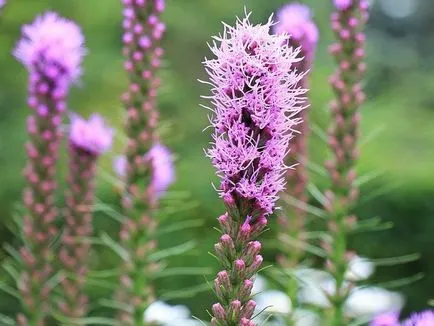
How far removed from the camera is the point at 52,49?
12.8 feet

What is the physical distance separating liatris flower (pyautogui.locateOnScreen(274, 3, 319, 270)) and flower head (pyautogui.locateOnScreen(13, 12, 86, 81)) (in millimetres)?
982

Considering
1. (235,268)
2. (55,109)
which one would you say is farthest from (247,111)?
(55,109)

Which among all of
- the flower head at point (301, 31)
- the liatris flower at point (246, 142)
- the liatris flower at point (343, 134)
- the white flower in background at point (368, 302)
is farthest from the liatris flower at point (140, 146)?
the white flower in background at point (368, 302)

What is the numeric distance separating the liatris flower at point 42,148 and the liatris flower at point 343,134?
1.23 metres

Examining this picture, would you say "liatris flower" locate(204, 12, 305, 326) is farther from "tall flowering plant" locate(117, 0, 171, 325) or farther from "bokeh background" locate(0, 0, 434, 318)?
"bokeh background" locate(0, 0, 434, 318)

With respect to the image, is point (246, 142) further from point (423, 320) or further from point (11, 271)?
point (11, 271)

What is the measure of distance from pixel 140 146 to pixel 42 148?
62 cm

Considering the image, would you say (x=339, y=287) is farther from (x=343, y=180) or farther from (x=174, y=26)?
(x=174, y=26)

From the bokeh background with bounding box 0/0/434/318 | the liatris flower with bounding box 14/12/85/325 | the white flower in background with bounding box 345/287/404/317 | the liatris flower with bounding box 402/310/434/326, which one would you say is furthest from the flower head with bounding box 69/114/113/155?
the liatris flower with bounding box 402/310/434/326

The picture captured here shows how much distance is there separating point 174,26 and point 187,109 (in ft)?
5.20

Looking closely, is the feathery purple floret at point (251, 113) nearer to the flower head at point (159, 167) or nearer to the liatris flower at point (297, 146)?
the flower head at point (159, 167)

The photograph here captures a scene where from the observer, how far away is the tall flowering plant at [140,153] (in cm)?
340

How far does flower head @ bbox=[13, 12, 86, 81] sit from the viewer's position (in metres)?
3.89

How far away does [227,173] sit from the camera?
71.4 inches
